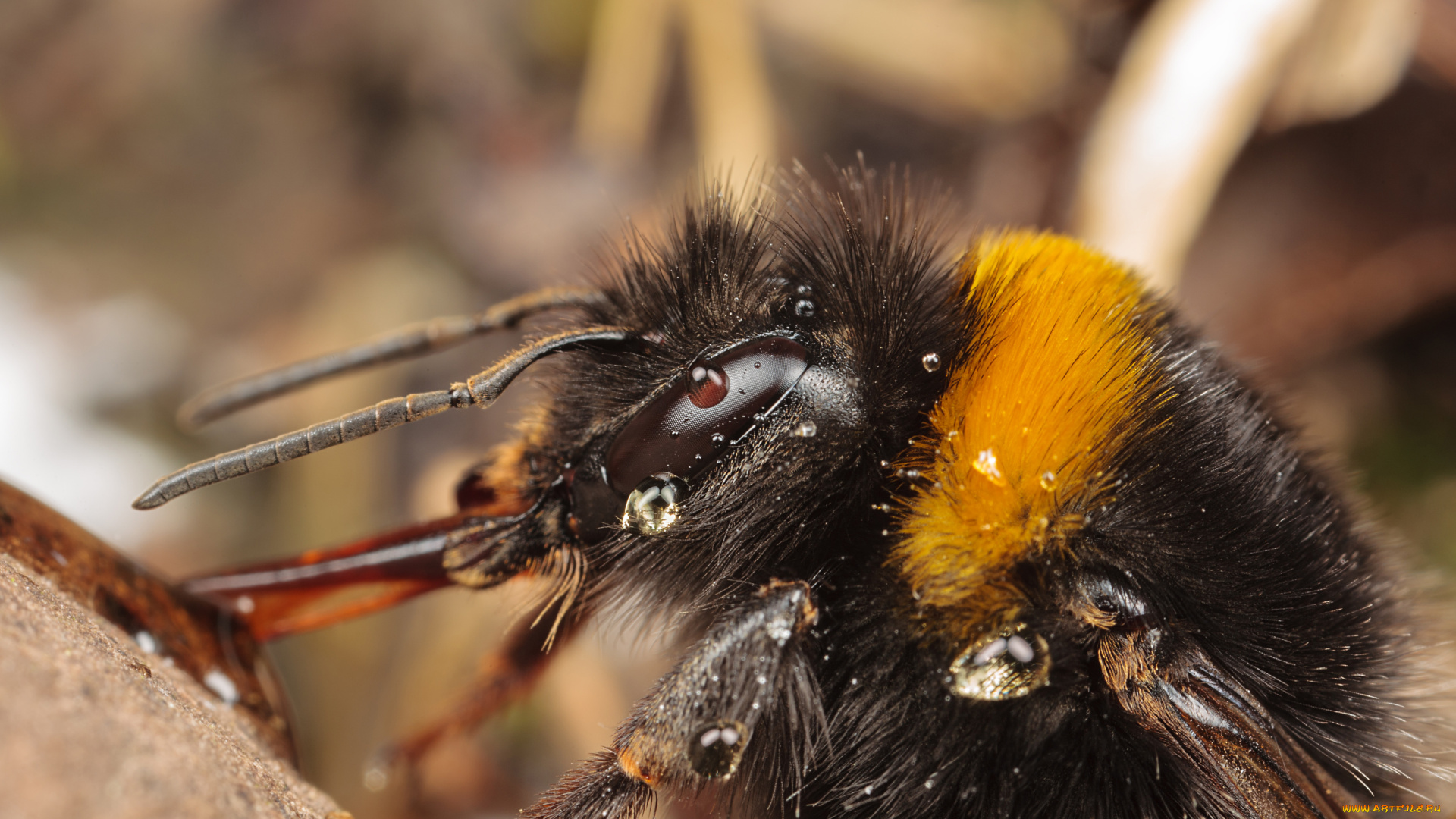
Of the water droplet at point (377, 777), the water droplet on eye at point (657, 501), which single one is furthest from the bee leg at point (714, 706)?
the water droplet at point (377, 777)

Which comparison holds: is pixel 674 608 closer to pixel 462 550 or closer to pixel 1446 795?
pixel 462 550

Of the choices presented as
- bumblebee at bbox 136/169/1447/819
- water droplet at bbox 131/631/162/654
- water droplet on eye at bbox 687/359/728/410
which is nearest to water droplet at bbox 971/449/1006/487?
bumblebee at bbox 136/169/1447/819

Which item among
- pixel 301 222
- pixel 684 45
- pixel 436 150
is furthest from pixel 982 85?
pixel 301 222

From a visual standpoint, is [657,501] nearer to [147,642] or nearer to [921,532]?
[921,532]

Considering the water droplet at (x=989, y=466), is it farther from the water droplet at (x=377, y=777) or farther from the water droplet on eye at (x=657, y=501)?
the water droplet at (x=377, y=777)

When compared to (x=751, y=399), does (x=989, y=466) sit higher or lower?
lower

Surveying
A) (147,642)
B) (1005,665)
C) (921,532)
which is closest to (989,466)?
(921,532)
